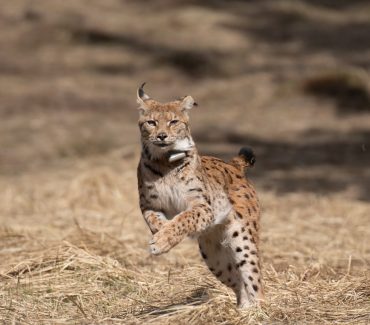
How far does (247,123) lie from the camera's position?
1802 centimetres

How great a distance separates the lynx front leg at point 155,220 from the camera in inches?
260

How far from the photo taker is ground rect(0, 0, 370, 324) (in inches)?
301

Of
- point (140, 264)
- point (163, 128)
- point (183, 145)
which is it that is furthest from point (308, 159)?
point (163, 128)

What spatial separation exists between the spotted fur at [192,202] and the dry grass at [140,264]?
0.86ft

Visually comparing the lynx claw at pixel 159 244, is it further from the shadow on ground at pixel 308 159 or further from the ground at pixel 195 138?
the shadow on ground at pixel 308 159

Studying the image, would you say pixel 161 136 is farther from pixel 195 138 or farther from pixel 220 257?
pixel 195 138

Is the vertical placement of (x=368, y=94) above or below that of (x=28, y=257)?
above

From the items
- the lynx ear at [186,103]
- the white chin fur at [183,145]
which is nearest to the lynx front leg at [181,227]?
the white chin fur at [183,145]

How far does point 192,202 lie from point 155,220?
0.33 m

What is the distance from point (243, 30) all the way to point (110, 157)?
9900 millimetres

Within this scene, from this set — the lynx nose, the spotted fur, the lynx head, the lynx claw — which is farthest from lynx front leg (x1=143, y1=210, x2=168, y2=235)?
the lynx nose

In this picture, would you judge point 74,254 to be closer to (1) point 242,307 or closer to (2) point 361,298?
(1) point 242,307

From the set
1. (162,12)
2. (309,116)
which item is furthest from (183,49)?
(309,116)

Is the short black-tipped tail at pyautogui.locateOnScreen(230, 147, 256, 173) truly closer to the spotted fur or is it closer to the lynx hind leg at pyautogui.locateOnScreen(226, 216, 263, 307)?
the spotted fur
